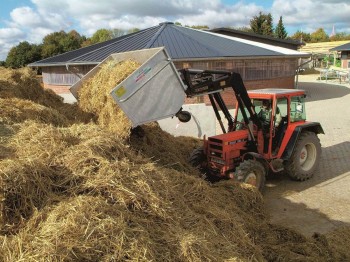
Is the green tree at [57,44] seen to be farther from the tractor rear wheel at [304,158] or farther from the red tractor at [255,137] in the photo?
the tractor rear wheel at [304,158]

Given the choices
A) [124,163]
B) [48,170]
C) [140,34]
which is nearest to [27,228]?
[48,170]

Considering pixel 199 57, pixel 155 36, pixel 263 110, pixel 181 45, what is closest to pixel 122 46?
pixel 155 36

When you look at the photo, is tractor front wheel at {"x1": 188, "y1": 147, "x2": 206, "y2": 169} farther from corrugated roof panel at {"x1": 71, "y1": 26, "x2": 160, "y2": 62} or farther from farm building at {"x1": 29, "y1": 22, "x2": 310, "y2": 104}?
corrugated roof panel at {"x1": 71, "y1": 26, "x2": 160, "y2": 62}

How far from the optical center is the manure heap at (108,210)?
3012 millimetres

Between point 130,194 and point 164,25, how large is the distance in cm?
2095

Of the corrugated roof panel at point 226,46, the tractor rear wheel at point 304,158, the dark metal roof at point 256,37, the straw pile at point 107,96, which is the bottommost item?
the tractor rear wheel at point 304,158

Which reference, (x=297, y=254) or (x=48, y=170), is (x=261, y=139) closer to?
(x=297, y=254)

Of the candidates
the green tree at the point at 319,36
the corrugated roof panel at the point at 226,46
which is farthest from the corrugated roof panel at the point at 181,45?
the green tree at the point at 319,36

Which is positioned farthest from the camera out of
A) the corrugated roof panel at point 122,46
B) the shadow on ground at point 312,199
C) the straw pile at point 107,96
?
the corrugated roof panel at point 122,46

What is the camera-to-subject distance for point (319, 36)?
334 ft

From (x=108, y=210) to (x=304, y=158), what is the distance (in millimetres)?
6325

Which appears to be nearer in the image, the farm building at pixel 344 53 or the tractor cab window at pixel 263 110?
the tractor cab window at pixel 263 110

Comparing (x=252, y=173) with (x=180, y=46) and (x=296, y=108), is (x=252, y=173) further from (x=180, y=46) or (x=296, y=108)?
(x=180, y=46)

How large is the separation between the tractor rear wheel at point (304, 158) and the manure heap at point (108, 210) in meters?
2.29
